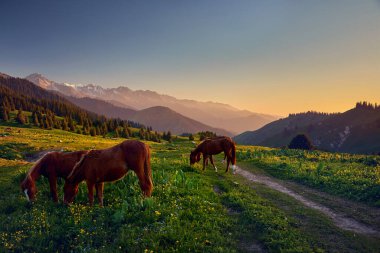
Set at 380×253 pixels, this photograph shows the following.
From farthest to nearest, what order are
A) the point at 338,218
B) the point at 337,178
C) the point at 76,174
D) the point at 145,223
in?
the point at 337,178
the point at 338,218
the point at 76,174
the point at 145,223

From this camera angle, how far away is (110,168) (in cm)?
1284

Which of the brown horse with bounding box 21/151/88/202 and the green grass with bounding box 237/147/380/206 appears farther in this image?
the green grass with bounding box 237/147/380/206

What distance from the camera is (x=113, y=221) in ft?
36.8

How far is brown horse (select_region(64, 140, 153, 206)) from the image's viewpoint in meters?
12.9

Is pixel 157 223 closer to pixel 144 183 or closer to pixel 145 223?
pixel 145 223

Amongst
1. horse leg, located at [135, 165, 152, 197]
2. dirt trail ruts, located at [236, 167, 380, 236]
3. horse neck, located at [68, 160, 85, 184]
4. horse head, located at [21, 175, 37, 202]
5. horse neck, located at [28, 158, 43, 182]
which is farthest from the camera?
horse neck, located at [28, 158, 43, 182]

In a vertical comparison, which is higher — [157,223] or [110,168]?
[110,168]

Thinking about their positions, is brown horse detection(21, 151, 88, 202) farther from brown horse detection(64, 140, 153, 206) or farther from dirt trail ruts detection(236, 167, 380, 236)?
dirt trail ruts detection(236, 167, 380, 236)

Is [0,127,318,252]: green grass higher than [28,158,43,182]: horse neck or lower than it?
lower

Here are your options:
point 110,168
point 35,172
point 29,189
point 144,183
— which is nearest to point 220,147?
point 144,183

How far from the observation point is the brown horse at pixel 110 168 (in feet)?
42.3

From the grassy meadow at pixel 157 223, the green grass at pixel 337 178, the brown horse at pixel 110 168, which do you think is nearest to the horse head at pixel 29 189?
the grassy meadow at pixel 157 223

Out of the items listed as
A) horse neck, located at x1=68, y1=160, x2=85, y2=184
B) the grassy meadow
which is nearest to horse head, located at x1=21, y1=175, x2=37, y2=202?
the grassy meadow

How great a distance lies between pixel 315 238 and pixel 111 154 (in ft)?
31.1
